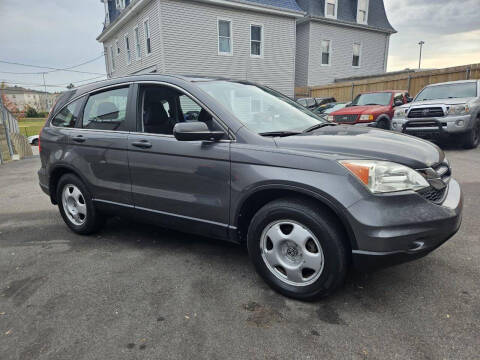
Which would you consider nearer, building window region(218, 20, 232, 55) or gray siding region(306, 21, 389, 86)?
building window region(218, 20, 232, 55)

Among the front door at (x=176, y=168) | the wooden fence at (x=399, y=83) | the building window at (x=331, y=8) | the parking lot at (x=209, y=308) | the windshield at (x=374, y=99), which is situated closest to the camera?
the parking lot at (x=209, y=308)

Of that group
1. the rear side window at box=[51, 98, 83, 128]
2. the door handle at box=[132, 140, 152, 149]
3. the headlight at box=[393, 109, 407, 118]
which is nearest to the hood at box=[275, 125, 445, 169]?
the door handle at box=[132, 140, 152, 149]

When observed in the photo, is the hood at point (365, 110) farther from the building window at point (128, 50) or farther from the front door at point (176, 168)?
the building window at point (128, 50)

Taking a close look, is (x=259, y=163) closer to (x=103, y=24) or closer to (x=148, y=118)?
(x=148, y=118)

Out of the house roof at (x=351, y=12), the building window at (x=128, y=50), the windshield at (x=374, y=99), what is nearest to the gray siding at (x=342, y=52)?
the house roof at (x=351, y=12)

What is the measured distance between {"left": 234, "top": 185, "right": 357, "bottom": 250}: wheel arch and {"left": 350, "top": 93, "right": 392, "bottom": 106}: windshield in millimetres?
9267

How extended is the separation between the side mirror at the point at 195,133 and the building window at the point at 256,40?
16.9m

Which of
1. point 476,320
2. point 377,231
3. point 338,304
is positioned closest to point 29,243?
point 338,304

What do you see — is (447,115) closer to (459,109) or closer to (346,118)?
(459,109)

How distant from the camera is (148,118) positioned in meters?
3.33

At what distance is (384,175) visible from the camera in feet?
7.23

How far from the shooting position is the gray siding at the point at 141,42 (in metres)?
15.5

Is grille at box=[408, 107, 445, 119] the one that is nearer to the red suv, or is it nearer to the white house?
the red suv

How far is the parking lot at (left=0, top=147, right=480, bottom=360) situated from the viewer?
2102mm
